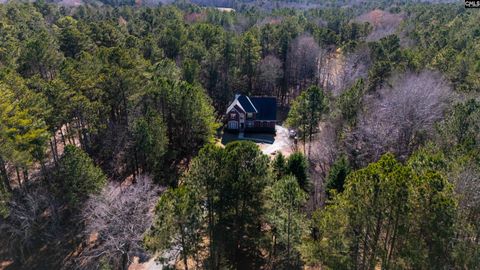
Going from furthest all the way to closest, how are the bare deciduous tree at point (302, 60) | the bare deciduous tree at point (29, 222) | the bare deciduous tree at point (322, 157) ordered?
the bare deciduous tree at point (302, 60)
the bare deciduous tree at point (322, 157)
the bare deciduous tree at point (29, 222)

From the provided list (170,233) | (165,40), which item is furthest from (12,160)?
(165,40)

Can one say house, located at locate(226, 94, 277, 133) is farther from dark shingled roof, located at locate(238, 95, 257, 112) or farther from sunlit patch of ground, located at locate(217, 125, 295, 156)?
sunlit patch of ground, located at locate(217, 125, 295, 156)

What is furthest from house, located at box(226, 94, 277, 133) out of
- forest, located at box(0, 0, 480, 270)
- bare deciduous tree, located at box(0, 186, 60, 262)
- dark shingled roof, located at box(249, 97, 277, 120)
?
bare deciduous tree, located at box(0, 186, 60, 262)

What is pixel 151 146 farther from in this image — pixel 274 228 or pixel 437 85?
pixel 437 85

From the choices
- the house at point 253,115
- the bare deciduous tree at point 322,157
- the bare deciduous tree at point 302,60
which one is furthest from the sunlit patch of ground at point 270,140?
the bare deciduous tree at point 302,60

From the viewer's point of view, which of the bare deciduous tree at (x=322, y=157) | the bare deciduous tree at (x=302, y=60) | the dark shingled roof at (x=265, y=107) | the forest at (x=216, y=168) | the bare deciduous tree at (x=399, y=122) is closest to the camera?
the forest at (x=216, y=168)

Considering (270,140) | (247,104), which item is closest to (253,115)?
(247,104)

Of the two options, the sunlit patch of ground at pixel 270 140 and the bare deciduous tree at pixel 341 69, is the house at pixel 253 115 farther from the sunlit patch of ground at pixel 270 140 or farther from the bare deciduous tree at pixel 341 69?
the bare deciduous tree at pixel 341 69
